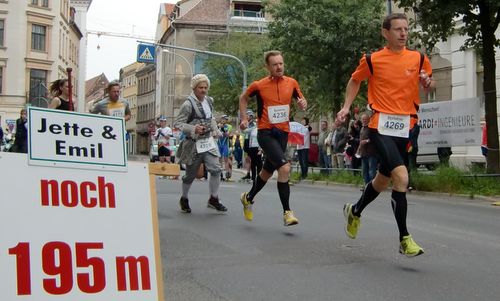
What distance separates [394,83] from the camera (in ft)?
19.3

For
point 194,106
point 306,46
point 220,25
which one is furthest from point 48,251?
point 220,25

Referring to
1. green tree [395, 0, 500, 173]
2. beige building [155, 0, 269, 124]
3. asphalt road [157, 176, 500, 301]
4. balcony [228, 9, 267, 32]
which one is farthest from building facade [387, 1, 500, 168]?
Result: beige building [155, 0, 269, 124]

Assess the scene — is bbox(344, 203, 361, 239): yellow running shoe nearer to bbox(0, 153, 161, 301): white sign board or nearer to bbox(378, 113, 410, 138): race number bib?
bbox(378, 113, 410, 138): race number bib

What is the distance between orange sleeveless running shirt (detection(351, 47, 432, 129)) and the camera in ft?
19.3

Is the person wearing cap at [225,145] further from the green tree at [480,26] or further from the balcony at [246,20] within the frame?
the balcony at [246,20]

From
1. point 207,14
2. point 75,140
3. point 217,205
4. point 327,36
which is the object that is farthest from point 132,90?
point 75,140

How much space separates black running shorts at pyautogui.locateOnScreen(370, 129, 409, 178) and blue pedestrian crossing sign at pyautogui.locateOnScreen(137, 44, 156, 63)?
2705 cm

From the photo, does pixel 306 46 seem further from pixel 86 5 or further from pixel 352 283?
pixel 86 5

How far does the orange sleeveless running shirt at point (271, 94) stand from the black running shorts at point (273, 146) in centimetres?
7

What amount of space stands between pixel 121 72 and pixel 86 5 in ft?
110

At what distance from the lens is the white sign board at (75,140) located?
3.24m

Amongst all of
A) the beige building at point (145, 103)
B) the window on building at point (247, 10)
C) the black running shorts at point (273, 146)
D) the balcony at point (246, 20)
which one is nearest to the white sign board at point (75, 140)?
the black running shorts at point (273, 146)

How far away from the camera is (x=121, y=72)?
119875 mm

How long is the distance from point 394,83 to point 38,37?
196 feet
